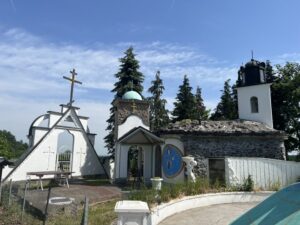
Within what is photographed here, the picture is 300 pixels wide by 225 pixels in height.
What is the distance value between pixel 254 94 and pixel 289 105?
24.4ft

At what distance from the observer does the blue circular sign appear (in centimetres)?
1463

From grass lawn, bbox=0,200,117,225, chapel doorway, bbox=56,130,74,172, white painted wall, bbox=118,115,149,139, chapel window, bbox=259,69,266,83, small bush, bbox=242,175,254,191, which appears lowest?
grass lawn, bbox=0,200,117,225

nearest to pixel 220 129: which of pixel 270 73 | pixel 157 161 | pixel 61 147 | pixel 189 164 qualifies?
pixel 189 164

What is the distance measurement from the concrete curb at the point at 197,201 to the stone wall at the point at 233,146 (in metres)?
3.28

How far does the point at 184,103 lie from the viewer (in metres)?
33.1

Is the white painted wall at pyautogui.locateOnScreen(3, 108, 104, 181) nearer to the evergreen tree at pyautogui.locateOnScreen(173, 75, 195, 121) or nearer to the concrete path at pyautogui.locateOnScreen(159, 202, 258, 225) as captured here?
the concrete path at pyautogui.locateOnScreen(159, 202, 258, 225)

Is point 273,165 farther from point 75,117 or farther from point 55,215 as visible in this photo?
point 75,117

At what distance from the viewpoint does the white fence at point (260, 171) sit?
1244 cm

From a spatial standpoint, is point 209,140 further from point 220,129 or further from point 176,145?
point 176,145

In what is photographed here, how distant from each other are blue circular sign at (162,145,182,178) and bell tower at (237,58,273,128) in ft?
22.6

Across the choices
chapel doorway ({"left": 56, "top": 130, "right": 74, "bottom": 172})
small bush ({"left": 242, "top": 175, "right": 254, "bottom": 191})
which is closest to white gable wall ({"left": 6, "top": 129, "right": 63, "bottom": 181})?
chapel doorway ({"left": 56, "top": 130, "right": 74, "bottom": 172})

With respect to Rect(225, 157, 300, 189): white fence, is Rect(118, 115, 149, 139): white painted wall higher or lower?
higher

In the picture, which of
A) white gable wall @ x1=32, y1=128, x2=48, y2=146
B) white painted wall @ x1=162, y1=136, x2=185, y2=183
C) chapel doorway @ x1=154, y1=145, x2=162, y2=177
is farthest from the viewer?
white gable wall @ x1=32, y1=128, x2=48, y2=146

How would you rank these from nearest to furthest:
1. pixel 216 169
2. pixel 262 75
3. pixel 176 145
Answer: pixel 216 169 < pixel 176 145 < pixel 262 75
